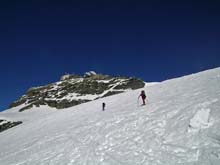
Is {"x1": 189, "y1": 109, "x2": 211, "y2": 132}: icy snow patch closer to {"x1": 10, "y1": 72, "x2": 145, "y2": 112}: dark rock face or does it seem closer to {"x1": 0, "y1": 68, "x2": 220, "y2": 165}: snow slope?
{"x1": 0, "y1": 68, "x2": 220, "y2": 165}: snow slope

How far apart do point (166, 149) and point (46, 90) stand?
12892 centimetres

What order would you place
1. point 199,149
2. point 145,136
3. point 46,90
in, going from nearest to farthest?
point 199,149 → point 145,136 → point 46,90

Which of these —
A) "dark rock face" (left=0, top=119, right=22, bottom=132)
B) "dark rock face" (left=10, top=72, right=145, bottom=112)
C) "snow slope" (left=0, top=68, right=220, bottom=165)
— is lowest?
"snow slope" (left=0, top=68, right=220, bottom=165)

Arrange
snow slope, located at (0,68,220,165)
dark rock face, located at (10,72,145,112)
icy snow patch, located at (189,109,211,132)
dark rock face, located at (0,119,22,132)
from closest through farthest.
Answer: snow slope, located at (0,68,220,165)
icy snow patch, located at (189,109,211,132)
dark rock face, located at (0,119,22,132)
dark rock face, located at (10,72,145,112)

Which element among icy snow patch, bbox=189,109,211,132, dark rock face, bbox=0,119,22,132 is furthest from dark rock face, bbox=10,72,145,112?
icy snow patch, bbox=189,109,211,132

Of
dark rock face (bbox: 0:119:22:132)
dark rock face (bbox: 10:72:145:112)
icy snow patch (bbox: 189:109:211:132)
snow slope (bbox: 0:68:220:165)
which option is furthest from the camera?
dark rock face (bbox: 10:72:145:112)

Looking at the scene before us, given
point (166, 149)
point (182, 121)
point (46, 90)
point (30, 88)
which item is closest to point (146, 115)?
point (182, 121)

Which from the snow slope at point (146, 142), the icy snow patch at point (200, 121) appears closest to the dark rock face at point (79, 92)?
the snow slope at point (146, 142)

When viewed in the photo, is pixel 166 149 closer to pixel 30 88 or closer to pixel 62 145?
pixel 62 145

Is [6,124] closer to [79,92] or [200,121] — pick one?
[79,92]

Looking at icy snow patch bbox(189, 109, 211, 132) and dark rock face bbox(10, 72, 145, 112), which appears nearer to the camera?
icy snow patch bbox(189, 109, 211, 132)

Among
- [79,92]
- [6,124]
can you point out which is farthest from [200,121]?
[79,92]

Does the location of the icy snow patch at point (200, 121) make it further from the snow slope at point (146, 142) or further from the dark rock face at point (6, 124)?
the dark rock face at point (6, 124)

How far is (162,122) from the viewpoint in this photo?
18.3 metres
